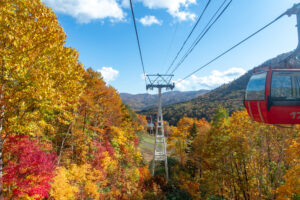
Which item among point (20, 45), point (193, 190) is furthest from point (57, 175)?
point (193, 190)

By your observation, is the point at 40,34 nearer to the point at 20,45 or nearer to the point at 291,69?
the point at 20,45

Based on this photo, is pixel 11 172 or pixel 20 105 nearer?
pixel 20 105

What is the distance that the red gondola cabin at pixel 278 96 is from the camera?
5020 millimetres

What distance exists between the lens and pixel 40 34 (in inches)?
243

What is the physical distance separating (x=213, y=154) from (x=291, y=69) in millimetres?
11851

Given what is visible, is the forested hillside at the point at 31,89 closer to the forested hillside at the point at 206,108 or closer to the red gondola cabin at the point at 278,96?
the red gondola cabin at the point at 278,96

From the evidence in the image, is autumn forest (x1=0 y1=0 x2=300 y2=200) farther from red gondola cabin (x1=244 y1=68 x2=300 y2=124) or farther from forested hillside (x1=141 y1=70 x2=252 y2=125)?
forested hillside (x1=141 y1=70 x2=252 y2=125)

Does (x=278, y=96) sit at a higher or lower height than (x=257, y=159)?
higher

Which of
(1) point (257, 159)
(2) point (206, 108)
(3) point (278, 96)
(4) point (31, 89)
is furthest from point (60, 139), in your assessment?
(2) point (206, 108)

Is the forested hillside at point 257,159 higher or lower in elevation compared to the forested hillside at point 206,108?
lower

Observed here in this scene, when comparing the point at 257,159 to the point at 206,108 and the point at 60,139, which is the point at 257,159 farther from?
the point at 206,108

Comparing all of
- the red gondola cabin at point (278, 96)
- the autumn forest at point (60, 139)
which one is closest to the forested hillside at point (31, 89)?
the autumn forest at point (60, 139)

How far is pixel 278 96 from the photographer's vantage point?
5.12 metres

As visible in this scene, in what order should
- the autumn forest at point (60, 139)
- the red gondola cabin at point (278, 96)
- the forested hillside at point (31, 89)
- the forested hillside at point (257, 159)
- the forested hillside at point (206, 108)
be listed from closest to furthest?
the red gondola cabin at point (278, 96) < the forested hillside at point (31, 89) < the autumn forest at point (60, 139) < the forested hillside at point (257, 159) < the forested hillside at point (206, 108)
